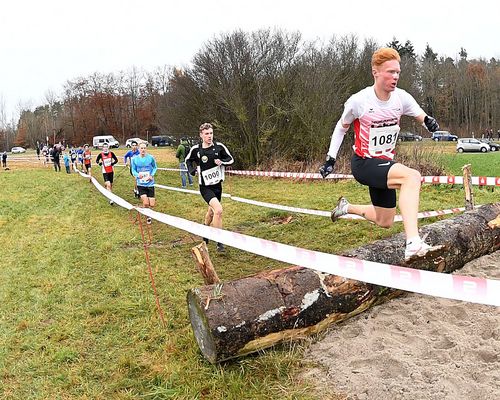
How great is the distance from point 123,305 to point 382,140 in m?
3.35

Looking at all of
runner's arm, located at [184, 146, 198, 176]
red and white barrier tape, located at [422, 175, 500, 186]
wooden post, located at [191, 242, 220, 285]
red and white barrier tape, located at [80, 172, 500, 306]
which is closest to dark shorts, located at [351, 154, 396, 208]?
red and white barrier tape, located at [80, 172, 500, 306]

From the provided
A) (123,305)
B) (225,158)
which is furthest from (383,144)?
(225,158)

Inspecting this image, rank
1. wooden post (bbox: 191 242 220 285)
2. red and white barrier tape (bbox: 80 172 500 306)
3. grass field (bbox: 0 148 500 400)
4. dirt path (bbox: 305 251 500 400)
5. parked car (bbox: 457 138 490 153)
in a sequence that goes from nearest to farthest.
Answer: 1. red and white barrier tape (bbox: 80 172 500 306)
2. dirt path (bbox: 305 251 500 400)
3. grass field (bbox: 0 148 500 400)
4. wooden post (bbox: 191 242 220 285)
5. parked car (bbox: 457 138 490 153)

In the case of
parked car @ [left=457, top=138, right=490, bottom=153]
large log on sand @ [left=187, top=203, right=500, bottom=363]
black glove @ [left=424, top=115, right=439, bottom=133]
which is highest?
black glove @ [left=424, top=115, right=439, bottom=133]

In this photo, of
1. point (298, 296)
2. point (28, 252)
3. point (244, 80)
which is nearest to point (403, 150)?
point (244, 80)

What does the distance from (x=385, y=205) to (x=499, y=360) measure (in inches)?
66.0

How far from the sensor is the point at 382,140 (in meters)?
4.04

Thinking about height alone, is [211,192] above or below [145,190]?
above

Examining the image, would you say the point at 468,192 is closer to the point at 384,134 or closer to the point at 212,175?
the point at 384,134

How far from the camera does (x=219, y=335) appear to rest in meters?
3.43

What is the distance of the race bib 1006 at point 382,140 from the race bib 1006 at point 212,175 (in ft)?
11.4

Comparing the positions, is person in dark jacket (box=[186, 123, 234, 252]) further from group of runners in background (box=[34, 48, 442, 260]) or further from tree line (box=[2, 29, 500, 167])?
tree line (box=[2, 29, 500, 167])

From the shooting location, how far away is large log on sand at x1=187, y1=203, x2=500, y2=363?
3.51m

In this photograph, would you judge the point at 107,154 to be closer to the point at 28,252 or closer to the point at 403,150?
the point at 28,252
